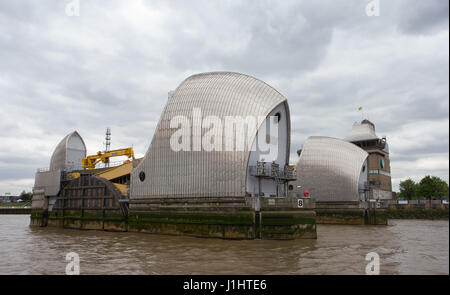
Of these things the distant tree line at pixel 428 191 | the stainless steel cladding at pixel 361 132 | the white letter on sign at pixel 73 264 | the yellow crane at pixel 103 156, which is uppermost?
the stainless steel cladding at pixel 361 132

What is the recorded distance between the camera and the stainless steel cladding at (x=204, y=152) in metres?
28.8

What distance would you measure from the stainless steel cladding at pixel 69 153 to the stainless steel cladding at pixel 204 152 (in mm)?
25092

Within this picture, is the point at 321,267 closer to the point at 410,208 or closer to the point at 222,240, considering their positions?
the point at 222,240

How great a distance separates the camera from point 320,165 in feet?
165

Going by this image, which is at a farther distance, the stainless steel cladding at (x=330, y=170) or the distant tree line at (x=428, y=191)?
the distant tree line at (x=428, y=191)

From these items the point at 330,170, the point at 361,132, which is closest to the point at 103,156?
the point at 330,170

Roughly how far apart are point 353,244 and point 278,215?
19.3 feet

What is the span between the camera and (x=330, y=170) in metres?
49.8

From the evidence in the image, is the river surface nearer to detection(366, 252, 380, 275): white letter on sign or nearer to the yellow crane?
detection(366, 252, 380, 275): white letter on sign

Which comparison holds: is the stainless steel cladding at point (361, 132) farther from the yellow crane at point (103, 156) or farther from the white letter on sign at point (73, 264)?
the white letter on sign at point (73, 264)

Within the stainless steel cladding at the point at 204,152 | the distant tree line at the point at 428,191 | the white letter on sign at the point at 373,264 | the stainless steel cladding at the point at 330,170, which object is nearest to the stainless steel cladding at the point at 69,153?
the stainless steel cladding at the point at 204,152

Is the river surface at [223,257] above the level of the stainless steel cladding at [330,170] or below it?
below

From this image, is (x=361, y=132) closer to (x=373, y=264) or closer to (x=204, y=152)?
(x=204, y=152)

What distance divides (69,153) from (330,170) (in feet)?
138
